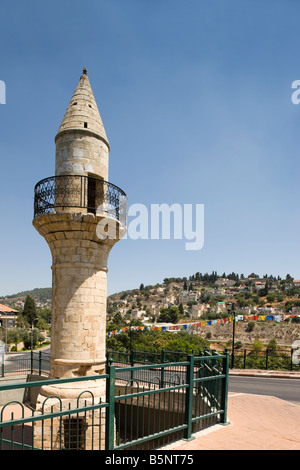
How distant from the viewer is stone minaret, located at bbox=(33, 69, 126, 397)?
9164 mm

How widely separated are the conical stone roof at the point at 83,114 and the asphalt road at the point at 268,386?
10.8m

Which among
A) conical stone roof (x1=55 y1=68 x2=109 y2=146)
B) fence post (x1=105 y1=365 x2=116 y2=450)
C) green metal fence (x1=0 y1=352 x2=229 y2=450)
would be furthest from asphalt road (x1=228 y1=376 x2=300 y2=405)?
conical stone roof (x1=55 y1=68 x2=109 y2=146)

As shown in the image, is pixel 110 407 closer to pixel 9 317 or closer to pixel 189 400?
pixel 189 400

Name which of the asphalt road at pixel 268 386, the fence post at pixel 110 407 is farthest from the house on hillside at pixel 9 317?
the fence post at pixel 110 407

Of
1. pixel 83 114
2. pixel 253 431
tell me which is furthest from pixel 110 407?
pixel 83 114

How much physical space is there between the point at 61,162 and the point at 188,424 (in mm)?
7628

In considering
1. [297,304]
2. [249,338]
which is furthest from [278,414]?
[297,304]

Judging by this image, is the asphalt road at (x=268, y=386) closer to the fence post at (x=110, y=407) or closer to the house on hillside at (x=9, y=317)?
the fence post at (x=110, y=407)

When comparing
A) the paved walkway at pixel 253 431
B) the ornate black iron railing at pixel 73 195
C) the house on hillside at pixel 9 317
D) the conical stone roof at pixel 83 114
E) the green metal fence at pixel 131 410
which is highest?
the conical stone roof at pixel 83 114

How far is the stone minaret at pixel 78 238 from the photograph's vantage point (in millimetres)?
9164

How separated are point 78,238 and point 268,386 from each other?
10.6 metres

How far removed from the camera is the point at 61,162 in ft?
32.7

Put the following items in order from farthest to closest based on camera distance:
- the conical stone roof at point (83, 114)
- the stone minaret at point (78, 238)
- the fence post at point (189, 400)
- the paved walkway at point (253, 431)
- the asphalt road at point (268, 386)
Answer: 1. the asphalt road at point (268, 386)
2. the conical stone roof at point (83, 114)
3. the stone minaret at point (78, 238)
4. the fence post at point (189, 400)
5. the paved walkway at point (253, 431)

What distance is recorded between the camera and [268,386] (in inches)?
560
